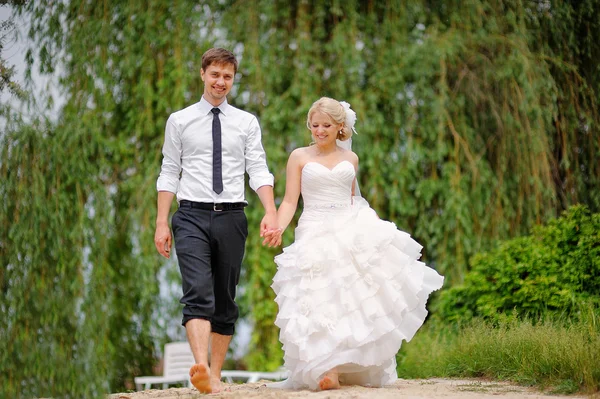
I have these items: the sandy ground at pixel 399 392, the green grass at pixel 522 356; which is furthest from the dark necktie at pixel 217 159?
the green grass at pixel 522 356

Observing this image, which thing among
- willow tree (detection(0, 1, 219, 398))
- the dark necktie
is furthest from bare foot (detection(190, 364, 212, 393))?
willow tree (detection(0, 1, 219, 398))

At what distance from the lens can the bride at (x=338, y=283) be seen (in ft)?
14.5

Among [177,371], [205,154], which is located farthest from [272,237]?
[177,371]

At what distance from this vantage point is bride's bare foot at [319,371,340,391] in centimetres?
429

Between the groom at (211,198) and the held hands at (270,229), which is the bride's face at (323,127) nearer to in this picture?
the groom at (211,198)

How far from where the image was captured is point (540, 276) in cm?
634

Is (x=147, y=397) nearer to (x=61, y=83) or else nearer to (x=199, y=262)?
(x=199, y=262)

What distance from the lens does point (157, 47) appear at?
319 inches

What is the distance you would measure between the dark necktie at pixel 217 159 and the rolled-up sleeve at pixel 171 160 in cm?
21

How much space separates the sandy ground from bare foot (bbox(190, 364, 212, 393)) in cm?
6

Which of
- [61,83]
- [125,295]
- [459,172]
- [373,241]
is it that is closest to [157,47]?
[61,83]

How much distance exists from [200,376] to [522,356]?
2102 mm

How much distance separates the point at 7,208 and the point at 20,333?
59.2 inches

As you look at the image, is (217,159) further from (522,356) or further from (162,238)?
(522,356)
